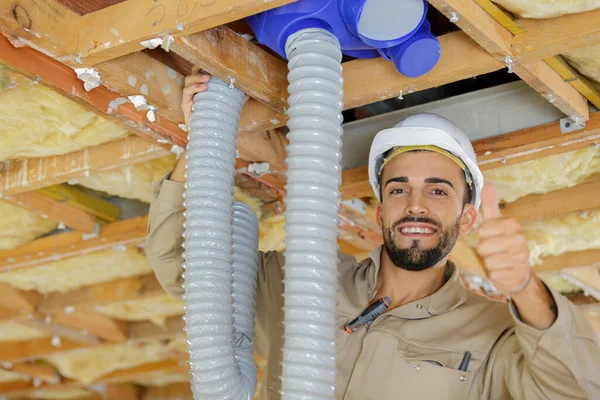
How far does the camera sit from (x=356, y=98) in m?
2.14

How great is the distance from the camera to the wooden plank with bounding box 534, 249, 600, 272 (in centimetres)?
331

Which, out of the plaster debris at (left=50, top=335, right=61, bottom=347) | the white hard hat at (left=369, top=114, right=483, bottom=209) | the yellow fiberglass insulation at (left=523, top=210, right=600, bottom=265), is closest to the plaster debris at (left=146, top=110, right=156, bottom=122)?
the white hard hat at (left=369, top=114, right=483, bottom=209)

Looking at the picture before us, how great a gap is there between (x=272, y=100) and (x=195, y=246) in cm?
49

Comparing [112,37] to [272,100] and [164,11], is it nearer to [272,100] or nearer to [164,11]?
[164,11]

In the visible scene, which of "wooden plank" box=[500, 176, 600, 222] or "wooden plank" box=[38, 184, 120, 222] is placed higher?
"wooden plank" box=[38, 184, 120, 222]

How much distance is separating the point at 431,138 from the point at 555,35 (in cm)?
48

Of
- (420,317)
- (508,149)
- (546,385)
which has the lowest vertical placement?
(546,385)

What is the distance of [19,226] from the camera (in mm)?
3111

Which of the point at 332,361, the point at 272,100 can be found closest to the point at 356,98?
the point at 272,100

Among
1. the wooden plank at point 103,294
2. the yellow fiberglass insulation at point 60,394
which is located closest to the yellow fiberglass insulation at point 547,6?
the wooden plank at point 103,294

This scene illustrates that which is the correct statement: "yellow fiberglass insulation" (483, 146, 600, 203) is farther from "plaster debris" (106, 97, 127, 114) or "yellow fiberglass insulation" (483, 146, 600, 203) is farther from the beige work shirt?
"plaster debris" (106, 97, 127, 114)

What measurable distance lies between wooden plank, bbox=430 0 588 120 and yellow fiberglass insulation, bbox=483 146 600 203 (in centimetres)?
41

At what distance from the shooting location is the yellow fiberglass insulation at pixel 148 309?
4043 mm

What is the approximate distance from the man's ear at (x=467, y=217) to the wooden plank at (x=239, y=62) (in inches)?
25.8
